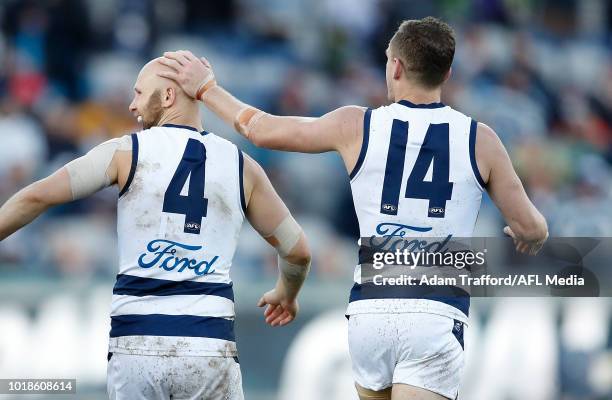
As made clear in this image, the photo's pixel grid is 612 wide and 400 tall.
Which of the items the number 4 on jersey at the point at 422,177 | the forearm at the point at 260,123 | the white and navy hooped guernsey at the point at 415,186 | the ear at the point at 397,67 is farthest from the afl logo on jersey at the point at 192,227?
the ear at the point at 397,67

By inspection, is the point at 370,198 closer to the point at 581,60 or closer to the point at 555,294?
the point at 555,294

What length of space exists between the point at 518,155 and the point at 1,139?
5.39 m

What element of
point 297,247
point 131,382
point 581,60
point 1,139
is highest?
point 581,60

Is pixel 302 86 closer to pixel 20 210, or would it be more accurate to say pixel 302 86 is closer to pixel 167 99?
pixel 167 99

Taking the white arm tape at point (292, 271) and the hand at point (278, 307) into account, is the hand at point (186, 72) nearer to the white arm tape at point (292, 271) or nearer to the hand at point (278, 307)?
the white arm tape at point (292, 271)

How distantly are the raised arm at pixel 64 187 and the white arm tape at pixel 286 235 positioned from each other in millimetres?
893

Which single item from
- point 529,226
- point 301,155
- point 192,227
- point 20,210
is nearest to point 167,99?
point 192,227

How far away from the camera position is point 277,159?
42.7ft

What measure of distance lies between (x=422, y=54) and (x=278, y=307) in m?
1.62

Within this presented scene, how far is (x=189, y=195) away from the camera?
18.8 ft

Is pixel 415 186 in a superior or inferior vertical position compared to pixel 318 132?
inferior

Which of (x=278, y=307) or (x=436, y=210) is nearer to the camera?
(x=436, y=210)

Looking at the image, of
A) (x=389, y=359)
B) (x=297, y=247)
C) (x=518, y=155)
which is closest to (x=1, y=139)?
(x=518, y=155)

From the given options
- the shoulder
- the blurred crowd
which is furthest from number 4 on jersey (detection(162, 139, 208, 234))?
the blurred crowd
